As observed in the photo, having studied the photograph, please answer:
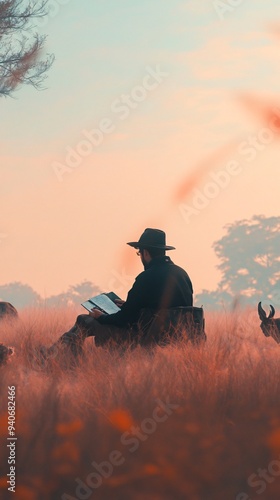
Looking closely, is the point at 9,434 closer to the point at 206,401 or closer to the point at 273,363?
the point at 206,401

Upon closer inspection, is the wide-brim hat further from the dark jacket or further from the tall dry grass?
the tall dry grass

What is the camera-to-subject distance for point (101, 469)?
5.73m

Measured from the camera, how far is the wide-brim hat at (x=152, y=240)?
30.0 feet

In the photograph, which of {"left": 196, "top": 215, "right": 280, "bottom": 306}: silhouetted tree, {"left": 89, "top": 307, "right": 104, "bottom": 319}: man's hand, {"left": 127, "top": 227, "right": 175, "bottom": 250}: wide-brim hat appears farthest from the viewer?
{"left": 196, "top": 215, "right": 280, "bottom": 306}: silhouetted tree

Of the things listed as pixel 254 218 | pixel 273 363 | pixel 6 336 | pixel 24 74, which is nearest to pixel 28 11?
pixel 24 74

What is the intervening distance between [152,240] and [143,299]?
2.32 ft

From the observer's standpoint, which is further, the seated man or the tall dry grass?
the seated man

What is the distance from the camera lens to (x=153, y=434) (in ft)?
19.4

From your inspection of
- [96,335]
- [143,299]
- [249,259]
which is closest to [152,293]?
[143,299]
